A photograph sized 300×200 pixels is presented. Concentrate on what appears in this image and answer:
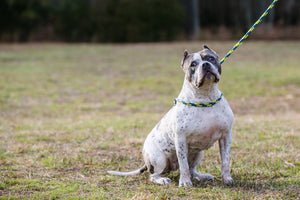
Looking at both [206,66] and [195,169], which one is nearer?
[206,66]

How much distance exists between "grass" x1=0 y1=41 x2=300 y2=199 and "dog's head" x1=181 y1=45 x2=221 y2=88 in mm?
1173

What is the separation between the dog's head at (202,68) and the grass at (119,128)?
1173mm

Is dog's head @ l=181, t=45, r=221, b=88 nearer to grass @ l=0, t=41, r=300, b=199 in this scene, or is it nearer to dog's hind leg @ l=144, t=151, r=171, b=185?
dog's hind leg @ l=144, t=151, r=171, b=185

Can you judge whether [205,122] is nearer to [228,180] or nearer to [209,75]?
[209,75]

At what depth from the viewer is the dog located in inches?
172

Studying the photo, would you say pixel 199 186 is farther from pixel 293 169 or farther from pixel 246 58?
pixel 246 58

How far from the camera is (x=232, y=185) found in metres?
4.54

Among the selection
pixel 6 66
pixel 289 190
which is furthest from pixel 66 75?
pixel 289 190

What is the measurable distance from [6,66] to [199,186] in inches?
607

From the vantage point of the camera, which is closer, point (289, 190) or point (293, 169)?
point (289, 190)

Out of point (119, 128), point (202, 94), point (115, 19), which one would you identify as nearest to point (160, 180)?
point (202, 94)

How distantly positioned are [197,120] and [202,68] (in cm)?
57

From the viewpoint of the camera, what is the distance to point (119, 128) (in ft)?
25.5

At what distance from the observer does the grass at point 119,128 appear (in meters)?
4.58
